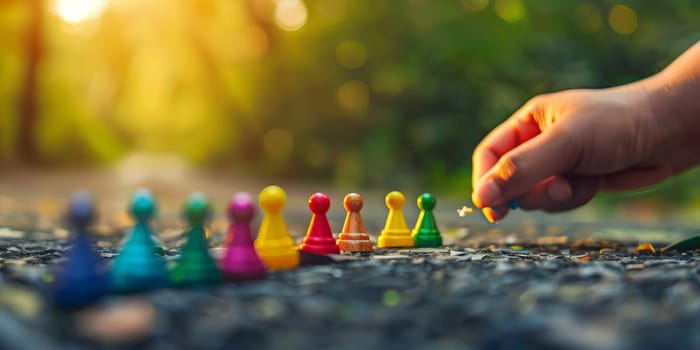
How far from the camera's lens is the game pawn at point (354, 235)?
321 cm

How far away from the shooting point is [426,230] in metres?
3.54

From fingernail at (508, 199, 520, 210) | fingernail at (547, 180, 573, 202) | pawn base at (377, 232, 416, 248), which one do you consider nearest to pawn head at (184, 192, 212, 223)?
pawn base at (377, 232, 416, 248)

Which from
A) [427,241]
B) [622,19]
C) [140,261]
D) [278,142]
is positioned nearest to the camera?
[140,261]

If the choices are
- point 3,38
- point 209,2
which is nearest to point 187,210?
point 3,38

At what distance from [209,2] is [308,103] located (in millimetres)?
4179

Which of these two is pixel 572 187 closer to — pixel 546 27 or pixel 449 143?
pixel 449 143

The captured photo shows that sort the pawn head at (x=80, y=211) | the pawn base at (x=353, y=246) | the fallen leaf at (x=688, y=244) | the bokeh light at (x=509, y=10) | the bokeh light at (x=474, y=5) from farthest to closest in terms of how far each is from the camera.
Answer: the bokeh light at (x=474, y=5) < the bokeh light at (x=509, y=10) < the fallen leaf at (x=688, y=244) < the pawn base at (x=353, y=246) < the pawn head at (x=80, y=211)

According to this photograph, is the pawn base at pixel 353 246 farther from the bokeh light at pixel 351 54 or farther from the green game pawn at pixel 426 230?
the bokeh light at pixel 351 54

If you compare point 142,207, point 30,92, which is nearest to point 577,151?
point 142,207

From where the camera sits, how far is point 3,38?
14312 millimetres

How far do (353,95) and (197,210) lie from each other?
12.3m

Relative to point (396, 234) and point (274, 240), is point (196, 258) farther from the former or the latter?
point (396, 234)

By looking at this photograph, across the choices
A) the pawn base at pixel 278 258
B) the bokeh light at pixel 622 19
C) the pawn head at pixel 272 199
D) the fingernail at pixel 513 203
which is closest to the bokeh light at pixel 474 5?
the bokeh light at pixel 622 19

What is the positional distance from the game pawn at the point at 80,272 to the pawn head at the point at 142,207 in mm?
223
